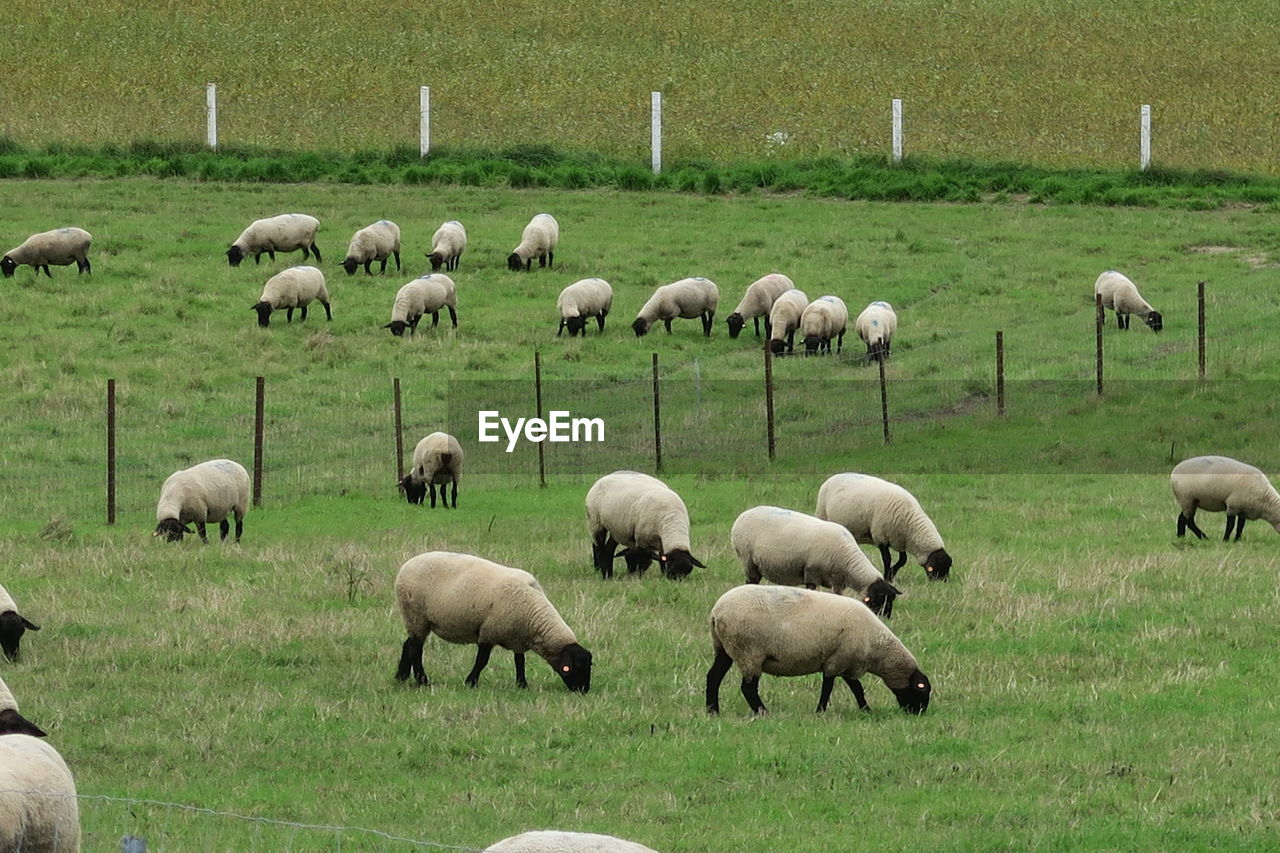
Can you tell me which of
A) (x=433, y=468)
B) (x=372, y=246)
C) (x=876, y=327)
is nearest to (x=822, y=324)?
(x=876, y=327)

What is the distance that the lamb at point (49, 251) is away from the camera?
113ft

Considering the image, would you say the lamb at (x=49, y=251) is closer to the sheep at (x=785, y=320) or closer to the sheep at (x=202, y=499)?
the sheep at (x=785, y=320)

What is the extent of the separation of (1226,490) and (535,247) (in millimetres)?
19690

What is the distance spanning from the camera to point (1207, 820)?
1004 cm

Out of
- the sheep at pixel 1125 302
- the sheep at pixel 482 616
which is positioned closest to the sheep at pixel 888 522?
the sheep at pixel 482 616

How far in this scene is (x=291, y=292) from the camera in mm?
32156

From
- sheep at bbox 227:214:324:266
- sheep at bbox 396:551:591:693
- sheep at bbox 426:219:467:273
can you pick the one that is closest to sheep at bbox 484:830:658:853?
sheep at bbox 396:551:591:693

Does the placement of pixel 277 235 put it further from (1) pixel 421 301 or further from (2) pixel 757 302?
(2) pixel 757 302

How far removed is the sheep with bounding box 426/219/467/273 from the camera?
118 ft

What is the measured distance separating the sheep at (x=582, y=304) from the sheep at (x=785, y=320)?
299 cm

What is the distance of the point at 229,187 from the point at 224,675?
1271 inches

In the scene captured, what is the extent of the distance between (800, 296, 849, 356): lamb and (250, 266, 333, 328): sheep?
849 centimetres

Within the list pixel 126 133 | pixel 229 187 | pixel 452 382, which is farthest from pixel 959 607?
pixel 126 133

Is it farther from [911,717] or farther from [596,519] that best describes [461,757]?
[596,519]
